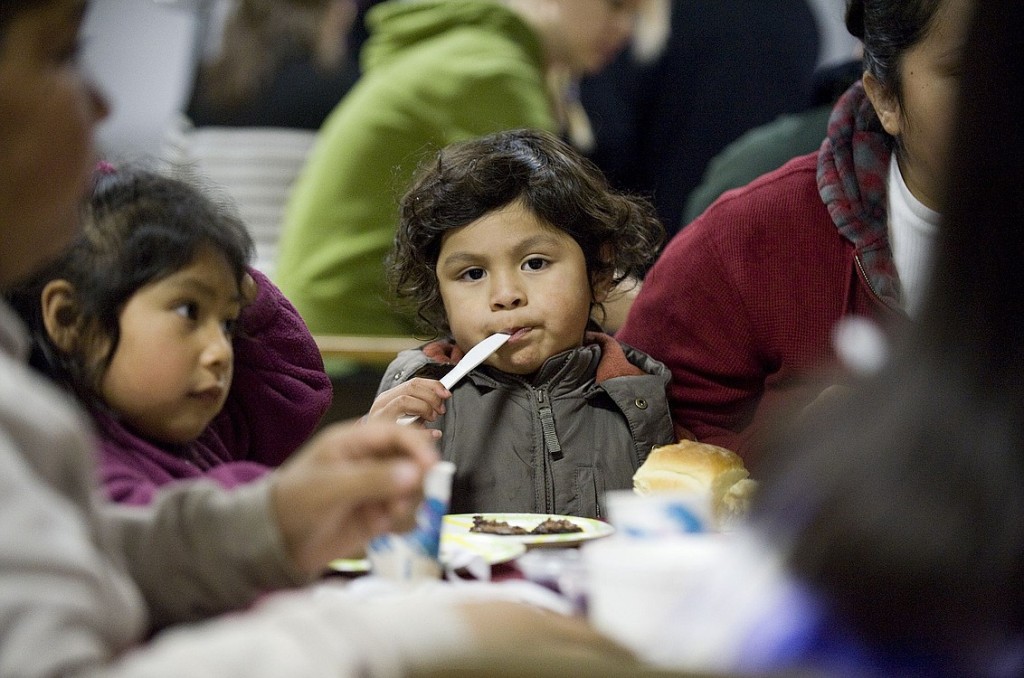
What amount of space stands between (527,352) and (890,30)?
0.70m

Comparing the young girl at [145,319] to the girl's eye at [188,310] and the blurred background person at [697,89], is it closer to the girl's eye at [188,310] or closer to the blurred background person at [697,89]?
the girl's eye at [188,310]

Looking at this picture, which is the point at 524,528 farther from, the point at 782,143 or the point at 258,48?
the point at 258,48

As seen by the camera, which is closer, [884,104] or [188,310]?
[188,310]

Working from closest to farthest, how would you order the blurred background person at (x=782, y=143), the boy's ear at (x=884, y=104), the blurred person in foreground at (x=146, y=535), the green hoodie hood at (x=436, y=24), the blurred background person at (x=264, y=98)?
the blurred person in foreground at (x=146, y=535), the boy's ear at (x=884, y=104), the blurred background person at (x=782, y=143), the green hoodie hood at (x=436, y=24), the blurred background person at (x=264, y=98)

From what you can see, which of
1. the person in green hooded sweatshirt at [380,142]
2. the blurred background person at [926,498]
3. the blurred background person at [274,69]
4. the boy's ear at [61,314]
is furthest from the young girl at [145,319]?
the blurred background person at [274,69]

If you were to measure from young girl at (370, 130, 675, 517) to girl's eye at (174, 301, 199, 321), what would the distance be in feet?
1.54

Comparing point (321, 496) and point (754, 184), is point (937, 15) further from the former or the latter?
point (321, 496)

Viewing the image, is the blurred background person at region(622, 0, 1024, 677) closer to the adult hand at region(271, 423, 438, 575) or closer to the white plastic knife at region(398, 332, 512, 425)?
the adult hand at region(271, 423, 438, 575)

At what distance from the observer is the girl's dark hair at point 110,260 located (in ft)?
3.75

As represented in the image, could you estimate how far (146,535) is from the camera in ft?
2.90

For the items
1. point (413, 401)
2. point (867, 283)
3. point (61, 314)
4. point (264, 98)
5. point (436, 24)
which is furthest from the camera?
point (264, 98)

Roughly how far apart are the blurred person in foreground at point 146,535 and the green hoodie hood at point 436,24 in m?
2.11

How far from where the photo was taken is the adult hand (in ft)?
2.76

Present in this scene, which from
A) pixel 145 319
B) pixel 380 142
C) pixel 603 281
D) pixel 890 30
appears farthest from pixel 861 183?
pixel 380 142
